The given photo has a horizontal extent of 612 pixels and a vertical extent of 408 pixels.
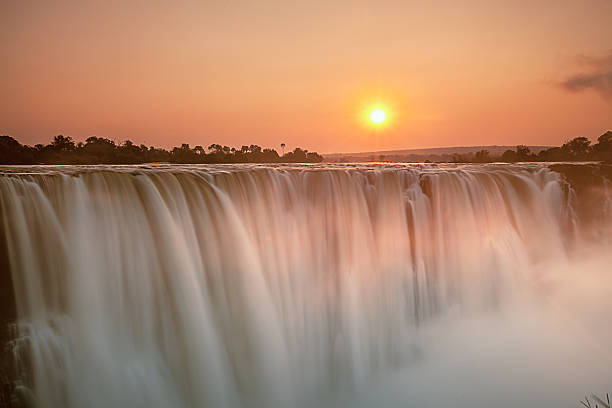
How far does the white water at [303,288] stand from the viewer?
588 cm

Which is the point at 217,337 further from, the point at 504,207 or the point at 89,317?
the point at 504,207

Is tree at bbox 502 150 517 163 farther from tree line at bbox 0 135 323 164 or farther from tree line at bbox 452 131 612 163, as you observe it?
tree line at bbox 0 135 323 164

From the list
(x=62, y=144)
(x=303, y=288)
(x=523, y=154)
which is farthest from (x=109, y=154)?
(x=523, y=154)

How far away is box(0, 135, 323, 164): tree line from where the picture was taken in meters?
17.6

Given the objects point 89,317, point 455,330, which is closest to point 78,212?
point 89,317

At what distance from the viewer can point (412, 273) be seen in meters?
9.98

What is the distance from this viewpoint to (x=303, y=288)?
346 inches

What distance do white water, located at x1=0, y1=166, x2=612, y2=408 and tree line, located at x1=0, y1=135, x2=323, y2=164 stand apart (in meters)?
13.2

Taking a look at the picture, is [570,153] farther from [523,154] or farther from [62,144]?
[62,144]

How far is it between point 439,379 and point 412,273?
102 inches

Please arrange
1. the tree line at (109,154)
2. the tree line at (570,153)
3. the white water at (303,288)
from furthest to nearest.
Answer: the tree line at (570,153) → the tree line at (109,154) → the white water at (303,288)

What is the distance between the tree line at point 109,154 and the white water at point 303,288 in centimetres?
1316

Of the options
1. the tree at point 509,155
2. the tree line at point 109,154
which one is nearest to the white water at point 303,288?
the tree line at point 109,154

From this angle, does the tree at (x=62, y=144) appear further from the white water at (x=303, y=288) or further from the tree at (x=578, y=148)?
the tree at (x=578, y=148)
